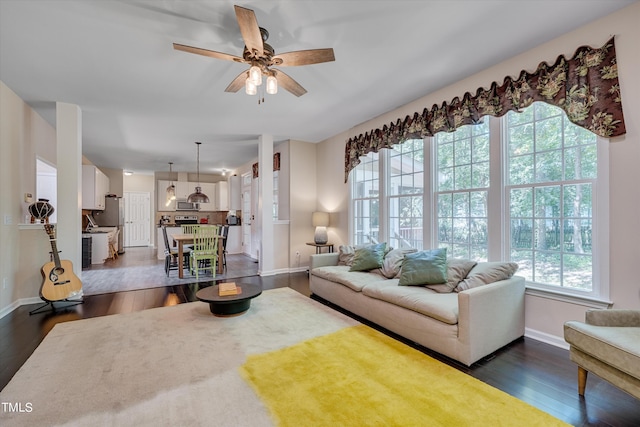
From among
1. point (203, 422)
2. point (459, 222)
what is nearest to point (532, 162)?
point (459, 222)

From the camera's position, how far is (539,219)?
110 inches

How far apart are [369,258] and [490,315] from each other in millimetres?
1665

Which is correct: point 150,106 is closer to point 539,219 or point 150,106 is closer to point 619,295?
point 539,219

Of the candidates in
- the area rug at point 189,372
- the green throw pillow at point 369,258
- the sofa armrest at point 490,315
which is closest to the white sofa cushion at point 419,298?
the sofa armrest at point 490,315

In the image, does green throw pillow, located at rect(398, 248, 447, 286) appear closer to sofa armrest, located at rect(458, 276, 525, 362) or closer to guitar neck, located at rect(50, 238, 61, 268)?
sofa armrest, located at rect(458, 276, 525, 362)

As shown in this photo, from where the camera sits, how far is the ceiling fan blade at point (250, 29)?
5.93ft

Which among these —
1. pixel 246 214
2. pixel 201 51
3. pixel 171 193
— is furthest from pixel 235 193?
pixel 201 51

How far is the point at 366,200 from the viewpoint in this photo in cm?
503

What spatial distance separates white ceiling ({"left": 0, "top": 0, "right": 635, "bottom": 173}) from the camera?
2205 millimetres

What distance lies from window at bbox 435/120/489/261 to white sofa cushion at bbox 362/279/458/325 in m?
0.87

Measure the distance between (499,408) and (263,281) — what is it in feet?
13.1

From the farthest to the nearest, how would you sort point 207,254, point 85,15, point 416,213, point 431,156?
point 207,254, point 416,213, point 431,156, point 85,15

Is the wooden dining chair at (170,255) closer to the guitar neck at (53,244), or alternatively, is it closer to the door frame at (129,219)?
the guitar neck at (53,244)

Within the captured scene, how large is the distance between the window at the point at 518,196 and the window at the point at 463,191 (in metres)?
0.01
